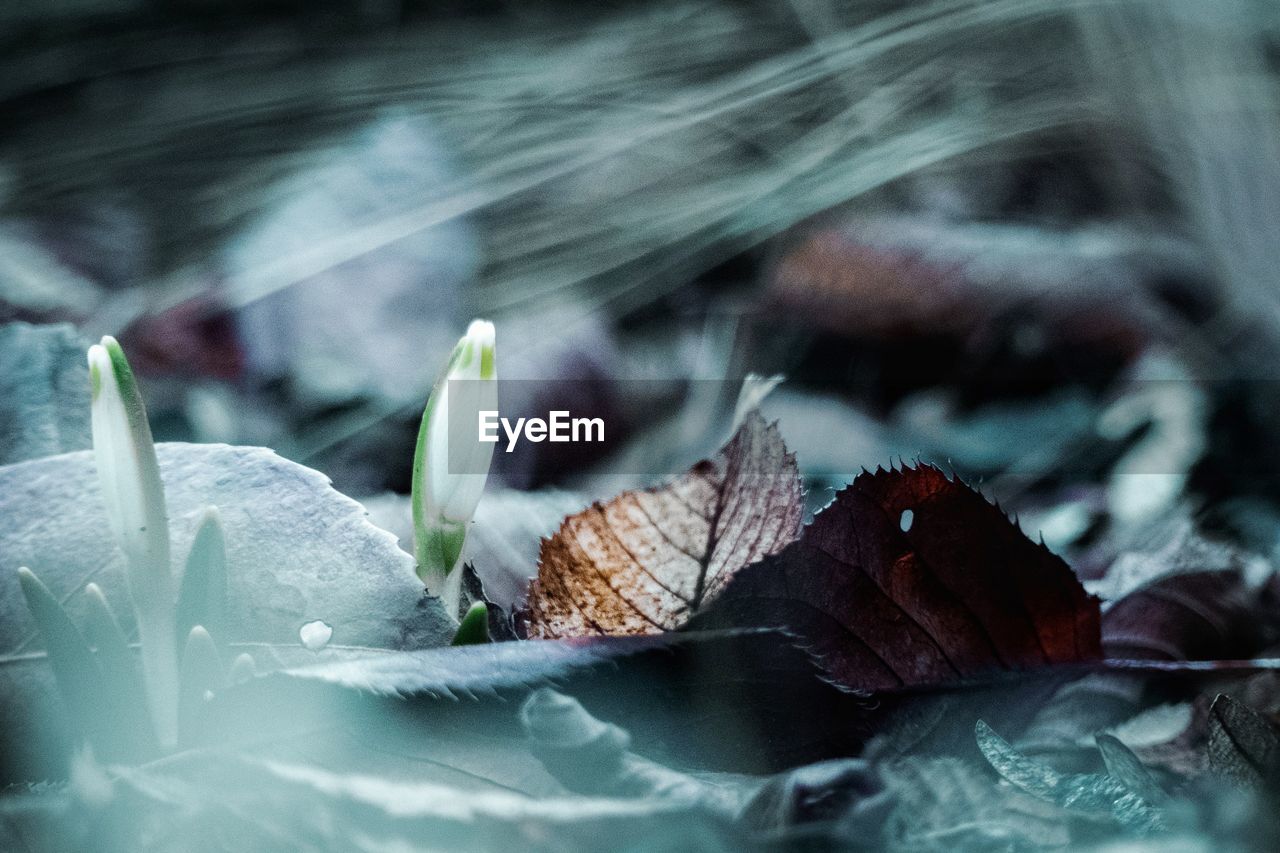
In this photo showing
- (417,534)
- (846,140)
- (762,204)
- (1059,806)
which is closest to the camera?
(1059,806)

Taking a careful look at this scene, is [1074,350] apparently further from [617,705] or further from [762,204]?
[617,705]

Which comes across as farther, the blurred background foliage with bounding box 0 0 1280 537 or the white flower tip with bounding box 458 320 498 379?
the blurred background foliage with bounding box 0 0 1280 537

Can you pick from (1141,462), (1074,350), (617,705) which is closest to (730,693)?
(617,705)

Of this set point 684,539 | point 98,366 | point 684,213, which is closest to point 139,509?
point 98,366

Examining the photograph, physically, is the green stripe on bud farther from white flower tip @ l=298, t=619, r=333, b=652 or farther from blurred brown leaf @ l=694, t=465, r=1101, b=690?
blurred brown leaf @ l=694, t=465, r=1101, b=690

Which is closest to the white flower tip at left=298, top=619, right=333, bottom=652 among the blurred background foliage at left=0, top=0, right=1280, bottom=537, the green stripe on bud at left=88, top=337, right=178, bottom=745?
the green stripe on bud at left=88, top=337, right=178, bottom=745

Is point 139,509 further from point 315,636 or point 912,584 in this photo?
point 912,584
